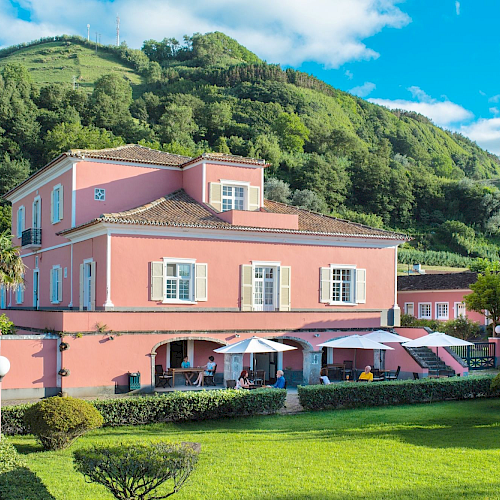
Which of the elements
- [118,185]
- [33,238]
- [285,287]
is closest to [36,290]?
[33,238]

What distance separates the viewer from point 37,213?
33.6m

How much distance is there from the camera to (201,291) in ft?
86.1

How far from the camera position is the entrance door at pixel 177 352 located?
24812 millimetres

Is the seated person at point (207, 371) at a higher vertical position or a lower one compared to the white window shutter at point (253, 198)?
lower

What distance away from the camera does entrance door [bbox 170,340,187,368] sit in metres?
24.8

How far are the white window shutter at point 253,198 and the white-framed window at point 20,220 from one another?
13.7 metres

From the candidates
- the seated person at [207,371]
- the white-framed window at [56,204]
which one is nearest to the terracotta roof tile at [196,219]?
the white-framed window at [56,204]

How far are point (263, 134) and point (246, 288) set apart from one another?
71036 mm

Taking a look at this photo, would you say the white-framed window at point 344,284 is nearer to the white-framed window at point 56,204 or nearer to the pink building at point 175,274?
the pink building at point 175,274

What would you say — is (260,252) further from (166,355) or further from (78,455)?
(78,455)

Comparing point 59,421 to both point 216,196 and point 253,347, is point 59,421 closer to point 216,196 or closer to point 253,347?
point 253,347

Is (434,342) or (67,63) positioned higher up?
(67,63)

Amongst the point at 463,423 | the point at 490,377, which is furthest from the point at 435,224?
the point at 463,423

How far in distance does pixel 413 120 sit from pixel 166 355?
5630 inches
